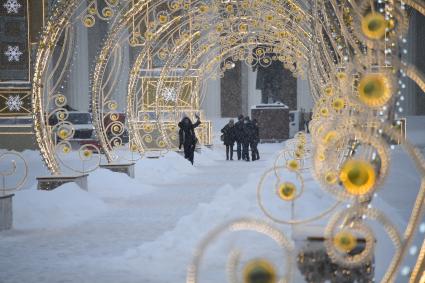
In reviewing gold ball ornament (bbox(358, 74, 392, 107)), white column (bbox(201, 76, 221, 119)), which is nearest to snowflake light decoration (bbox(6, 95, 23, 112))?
gold ball ornament (bbox(358, 74, 392, 107))

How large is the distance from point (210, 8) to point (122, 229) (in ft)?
33.8

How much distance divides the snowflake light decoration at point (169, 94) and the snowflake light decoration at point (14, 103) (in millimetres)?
6288

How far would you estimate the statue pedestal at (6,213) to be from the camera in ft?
31.1

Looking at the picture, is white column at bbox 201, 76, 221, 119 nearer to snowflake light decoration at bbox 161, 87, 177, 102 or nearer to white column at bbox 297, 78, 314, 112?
white column at bbox 297, 78, 314, 112

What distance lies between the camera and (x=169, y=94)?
2600cm

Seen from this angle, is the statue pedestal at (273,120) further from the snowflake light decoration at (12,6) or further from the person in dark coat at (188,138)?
the snowflake light decoration at (12,6)

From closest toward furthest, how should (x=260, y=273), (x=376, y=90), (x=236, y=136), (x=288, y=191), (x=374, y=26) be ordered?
1. (x=260, y=273)
2. (x=376, y=90)
3. (x=374, y=26)
4. (x=288, y=191)
5. (x=236, y=136)

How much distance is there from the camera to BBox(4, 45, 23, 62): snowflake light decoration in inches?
822

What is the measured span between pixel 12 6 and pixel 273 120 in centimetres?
1841

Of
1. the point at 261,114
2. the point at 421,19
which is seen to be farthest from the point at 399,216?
the point at 421,19

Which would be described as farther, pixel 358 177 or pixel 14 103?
pixel 14 103

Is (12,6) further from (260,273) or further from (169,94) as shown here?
(260,273)

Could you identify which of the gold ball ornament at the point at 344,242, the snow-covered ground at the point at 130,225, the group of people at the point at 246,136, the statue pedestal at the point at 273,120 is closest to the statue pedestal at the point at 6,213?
the snow-covered ground at the point at 130,225

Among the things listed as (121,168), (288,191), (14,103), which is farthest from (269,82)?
(288,191)
